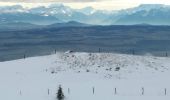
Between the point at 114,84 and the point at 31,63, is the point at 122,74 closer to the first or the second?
the point at 114,84

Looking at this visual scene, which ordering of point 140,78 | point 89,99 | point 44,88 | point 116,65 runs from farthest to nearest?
point 116,65, point 140,78, point 44,88, point 89,99

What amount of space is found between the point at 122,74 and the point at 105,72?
2080 millimetres

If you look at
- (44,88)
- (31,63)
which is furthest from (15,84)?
(31,63)

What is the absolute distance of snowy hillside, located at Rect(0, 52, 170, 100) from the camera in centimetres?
4644

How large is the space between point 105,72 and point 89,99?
12.3m

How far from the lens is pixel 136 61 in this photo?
202ft

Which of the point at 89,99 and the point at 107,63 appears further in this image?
the point at 107,63

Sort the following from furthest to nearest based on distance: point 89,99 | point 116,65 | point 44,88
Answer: point 116,65 < point 44,88 < point 89,99

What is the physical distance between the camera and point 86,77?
54.8 metres

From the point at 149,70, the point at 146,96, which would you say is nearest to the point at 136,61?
the point at 149,70

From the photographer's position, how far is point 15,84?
52469mm

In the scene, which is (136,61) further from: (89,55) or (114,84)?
(114,84)

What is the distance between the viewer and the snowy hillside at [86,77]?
46.4 metres

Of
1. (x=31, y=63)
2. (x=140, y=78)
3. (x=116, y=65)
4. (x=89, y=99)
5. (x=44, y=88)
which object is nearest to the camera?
(x=89, y=99)
